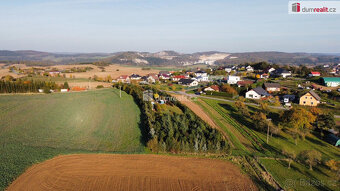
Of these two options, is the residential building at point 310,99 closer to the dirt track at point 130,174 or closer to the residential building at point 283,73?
the dirt track at point 130,174

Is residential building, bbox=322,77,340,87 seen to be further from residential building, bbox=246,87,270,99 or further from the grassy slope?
the grassy slope

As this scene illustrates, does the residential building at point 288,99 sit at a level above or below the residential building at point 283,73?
below

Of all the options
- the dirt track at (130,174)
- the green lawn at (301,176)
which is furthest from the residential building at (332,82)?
the dirt track at (130,174)

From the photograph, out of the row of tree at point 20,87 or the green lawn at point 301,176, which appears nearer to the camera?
the green lawn at point 301,176

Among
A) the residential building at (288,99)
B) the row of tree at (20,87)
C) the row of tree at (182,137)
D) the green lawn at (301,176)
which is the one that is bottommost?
the green lawn at (301,176)

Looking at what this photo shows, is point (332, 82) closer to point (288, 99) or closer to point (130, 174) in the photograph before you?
point (288, 99)

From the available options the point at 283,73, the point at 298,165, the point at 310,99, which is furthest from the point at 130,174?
the point at 283,73

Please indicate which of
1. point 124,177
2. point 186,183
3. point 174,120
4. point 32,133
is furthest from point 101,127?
point 186,183
